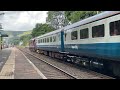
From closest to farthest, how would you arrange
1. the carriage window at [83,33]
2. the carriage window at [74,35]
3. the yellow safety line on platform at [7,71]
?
1. the yellow safety line on platform at [7,71]
2. the carriage window at [83,33]
3. the carriage window at [74,35]

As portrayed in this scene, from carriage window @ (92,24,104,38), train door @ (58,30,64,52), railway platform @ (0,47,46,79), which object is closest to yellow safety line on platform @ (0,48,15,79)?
railway platform @ (0,47,46,79)

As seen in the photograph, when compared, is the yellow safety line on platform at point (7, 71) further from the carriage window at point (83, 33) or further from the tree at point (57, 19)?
the tree at point (57, 19)

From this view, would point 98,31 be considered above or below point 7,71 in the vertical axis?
above

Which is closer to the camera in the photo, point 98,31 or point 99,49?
point 99,49

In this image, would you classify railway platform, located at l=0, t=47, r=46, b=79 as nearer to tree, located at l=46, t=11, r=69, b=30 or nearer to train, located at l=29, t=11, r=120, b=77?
train, located at l=29, t=11, r=120, b=77

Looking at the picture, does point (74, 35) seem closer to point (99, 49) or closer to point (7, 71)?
point (7, 71)

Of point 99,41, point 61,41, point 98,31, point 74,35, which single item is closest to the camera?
point 99,41

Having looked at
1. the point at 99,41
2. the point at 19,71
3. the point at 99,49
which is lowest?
the point at 19,71

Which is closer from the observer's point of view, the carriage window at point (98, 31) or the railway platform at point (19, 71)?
the carriage window at point (98, 31)

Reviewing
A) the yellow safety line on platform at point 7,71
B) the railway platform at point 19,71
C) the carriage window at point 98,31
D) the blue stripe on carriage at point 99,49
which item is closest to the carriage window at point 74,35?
the blue stripe on carriage at point 99,49

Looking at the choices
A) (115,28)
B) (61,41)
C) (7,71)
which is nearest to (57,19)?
(61,41)
